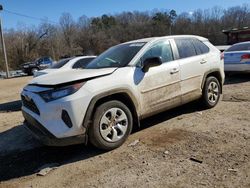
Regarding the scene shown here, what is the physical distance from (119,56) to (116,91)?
112cm

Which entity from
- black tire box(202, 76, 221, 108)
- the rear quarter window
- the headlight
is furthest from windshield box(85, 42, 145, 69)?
black tire box(202, 76, 221, 108)

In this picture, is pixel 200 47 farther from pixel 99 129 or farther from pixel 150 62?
pixel 99 129

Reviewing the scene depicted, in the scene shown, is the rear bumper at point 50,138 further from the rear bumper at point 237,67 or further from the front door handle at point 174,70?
the rear bumper at point 237,67

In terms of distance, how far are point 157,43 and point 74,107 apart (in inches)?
91.0

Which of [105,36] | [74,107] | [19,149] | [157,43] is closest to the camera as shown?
[74,107]

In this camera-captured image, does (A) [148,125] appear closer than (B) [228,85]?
Yes

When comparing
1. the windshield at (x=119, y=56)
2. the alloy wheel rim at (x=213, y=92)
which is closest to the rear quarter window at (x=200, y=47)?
the alloy wheel rim at (x=213, y=92)

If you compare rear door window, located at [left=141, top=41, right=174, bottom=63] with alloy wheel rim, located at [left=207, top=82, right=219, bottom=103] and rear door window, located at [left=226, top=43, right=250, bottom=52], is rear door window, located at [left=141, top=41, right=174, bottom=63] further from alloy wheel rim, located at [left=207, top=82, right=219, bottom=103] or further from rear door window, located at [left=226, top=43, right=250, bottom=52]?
rear door window, located at [left=226, top=43, right=250, bottom=52]

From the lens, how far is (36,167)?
4.87 metres

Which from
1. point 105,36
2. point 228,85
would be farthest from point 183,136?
point 105,36

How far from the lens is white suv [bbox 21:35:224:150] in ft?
15.7

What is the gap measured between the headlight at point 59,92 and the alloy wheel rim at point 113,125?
2.04ft

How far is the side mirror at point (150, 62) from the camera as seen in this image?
5.61m

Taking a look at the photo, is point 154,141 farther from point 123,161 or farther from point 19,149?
point 19,149
